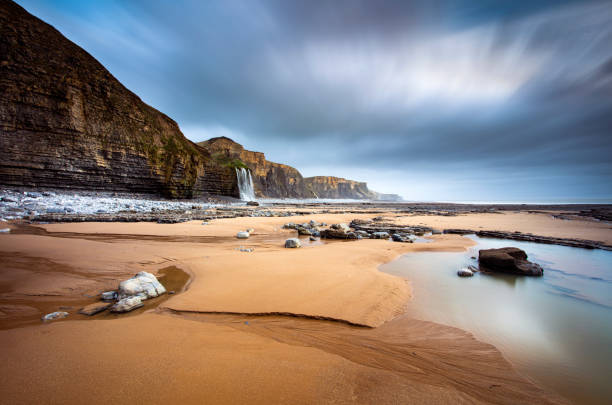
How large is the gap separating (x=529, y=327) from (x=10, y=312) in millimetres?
5981

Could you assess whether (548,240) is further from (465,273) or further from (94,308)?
(94,308)

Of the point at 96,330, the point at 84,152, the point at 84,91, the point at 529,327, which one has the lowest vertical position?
the point at 529,327

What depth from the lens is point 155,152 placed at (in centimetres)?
2452

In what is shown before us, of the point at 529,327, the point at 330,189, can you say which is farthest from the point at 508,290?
the point at 330,189

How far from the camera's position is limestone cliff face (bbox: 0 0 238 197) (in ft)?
53.0

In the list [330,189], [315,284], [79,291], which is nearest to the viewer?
[79,291]

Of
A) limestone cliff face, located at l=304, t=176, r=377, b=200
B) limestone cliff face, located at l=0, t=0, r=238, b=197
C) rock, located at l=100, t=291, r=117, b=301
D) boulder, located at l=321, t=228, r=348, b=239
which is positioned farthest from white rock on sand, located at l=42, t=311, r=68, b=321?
limestone cliff face, located at l=304, t=176, r=377, b=200

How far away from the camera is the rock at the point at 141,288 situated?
2766 mm

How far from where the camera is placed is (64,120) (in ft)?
59.0

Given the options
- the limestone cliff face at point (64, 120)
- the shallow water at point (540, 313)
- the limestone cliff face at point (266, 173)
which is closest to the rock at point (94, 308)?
the shallow water at point (540, 313)

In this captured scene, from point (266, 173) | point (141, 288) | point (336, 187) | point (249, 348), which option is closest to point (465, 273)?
point (249, 348)

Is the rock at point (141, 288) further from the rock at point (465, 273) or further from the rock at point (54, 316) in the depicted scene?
the rock at point (465, 273)

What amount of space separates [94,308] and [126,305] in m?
0.36

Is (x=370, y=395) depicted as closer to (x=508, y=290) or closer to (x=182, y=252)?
(x=508, y=290)
